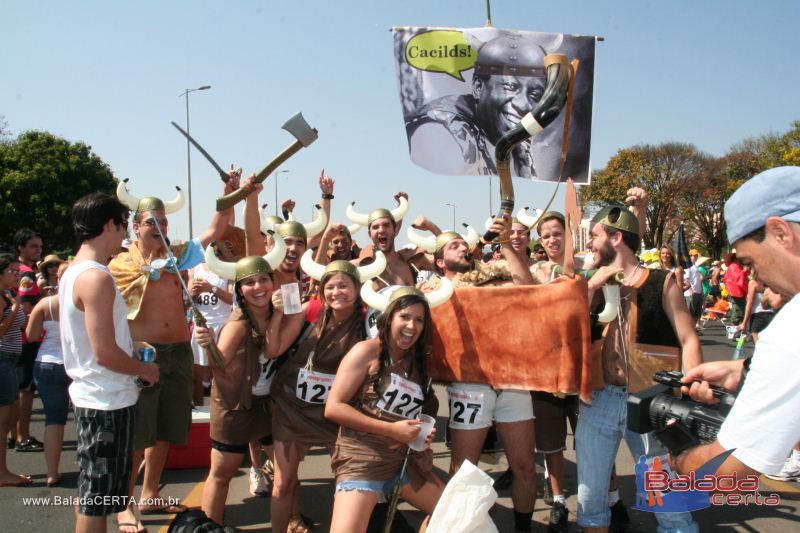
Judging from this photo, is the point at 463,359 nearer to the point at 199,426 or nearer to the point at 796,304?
the point at 796,304

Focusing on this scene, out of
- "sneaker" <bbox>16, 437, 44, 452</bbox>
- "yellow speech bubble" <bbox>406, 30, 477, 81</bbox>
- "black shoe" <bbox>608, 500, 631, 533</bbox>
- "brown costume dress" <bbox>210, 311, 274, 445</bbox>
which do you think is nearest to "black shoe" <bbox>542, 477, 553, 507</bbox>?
"black shoe" <bbox>608, 500, 631, 533</bbox>

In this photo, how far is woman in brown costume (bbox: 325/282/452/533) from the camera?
293cm

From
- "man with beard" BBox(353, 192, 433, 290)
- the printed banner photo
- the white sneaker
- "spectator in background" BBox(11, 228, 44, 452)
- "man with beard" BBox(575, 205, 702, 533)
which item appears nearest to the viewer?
"man with beard" BBox(575, 205, 702, 533)

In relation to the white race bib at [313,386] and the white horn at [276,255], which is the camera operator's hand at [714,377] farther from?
the white horn at [276,255]

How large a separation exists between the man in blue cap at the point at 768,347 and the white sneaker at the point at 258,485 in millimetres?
3754

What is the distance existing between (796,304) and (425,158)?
4.59m

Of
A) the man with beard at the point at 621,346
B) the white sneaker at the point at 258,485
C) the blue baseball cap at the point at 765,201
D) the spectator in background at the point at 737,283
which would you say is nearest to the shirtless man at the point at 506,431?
the man with beard at the point at 621,346

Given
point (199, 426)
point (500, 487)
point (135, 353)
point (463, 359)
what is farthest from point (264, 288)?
point (500, 487)

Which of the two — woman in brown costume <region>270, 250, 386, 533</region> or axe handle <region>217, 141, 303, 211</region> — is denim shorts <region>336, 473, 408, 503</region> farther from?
axe handle <region>217, 141, 303, 211</region>

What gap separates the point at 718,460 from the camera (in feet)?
4.78

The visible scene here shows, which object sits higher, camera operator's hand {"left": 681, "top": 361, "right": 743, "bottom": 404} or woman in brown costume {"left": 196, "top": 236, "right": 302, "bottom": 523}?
camera operator's hand {"left": 681, "top": 361, "right": 743, "bottom": 404}

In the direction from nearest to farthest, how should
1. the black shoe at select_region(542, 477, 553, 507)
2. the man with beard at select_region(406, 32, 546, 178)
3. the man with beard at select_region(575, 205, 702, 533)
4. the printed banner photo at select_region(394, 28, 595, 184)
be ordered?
the man with beard at select_region(575, 205, 702, 533) → the black shoe at select_region(542, 477, 553, 507) → the printed banner photo at select_region(394, 28, 595, 184) → the man with beard at select_region(406, 32, 546, 178)

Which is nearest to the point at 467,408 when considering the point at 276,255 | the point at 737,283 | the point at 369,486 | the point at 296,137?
the point at 369,486

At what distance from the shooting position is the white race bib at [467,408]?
352cm
